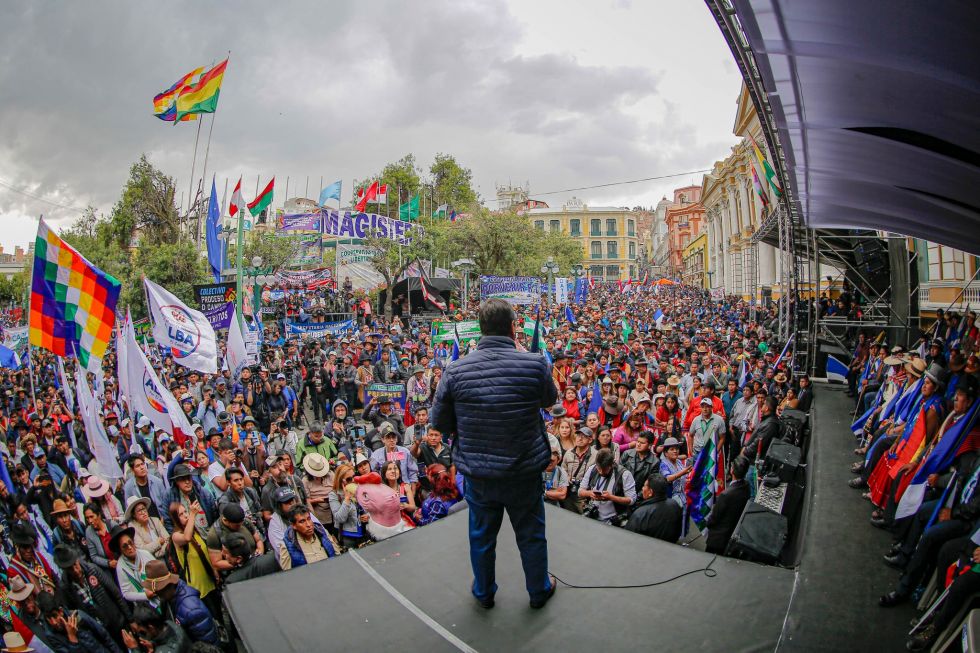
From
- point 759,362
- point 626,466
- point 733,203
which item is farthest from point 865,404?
point 733,203

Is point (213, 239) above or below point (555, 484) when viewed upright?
above

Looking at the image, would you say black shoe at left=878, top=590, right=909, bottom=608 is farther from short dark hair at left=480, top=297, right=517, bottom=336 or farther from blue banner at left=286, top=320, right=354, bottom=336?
blue banner at left=286, top=320, right=354, bottom=336

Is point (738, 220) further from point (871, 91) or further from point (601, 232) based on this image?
point (601, 232)

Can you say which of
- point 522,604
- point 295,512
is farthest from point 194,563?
point 522,604

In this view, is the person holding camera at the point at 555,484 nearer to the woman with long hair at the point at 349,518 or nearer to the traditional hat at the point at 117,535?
the woman with long hair at the point at 349,518

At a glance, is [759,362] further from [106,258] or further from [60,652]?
[106,258]

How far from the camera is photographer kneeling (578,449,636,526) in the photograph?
500cm

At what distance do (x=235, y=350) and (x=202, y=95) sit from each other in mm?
11315

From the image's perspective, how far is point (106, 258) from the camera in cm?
2648

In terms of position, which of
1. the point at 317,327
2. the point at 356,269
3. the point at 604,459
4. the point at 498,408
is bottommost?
the point at 604,459

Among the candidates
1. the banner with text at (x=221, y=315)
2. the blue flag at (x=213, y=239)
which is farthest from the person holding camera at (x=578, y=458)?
the blue flag at (x=213, y=239)

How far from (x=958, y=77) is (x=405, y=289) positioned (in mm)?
25984

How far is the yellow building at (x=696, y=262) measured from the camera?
2299 inches

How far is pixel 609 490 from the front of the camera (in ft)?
16.6
